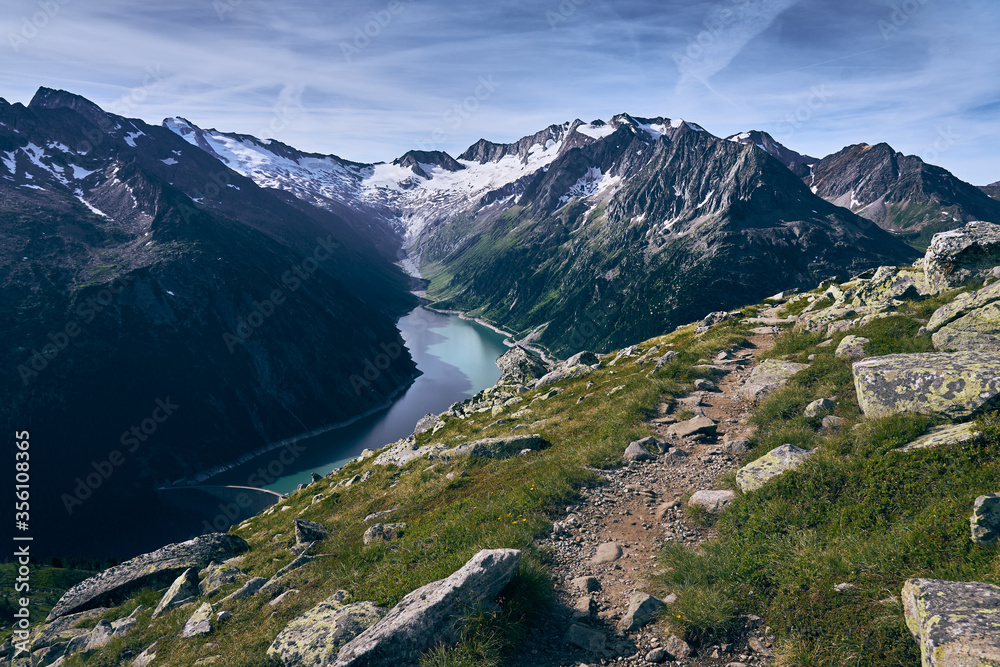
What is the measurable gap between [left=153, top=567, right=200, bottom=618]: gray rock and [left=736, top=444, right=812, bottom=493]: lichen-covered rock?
19.4m

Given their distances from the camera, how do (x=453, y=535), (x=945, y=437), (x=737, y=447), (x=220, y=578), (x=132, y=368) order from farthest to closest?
(x=132, y=368) → (x=220, y=578) → (x=737, y=447) → (x=453, y=535) → (x=945, y=437)

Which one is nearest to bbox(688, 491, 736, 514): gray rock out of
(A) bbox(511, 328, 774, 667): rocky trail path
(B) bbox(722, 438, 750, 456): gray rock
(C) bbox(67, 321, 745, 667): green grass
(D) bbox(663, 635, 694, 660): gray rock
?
(A) bbox(511, 328, 774, 667): rocky trail path

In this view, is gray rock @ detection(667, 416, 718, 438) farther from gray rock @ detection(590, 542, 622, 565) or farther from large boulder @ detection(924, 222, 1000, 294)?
large boulder @ detection(924, 222, 1000, 294)

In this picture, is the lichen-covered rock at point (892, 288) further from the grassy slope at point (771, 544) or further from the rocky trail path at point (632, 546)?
the rocky trail path at point (632, 546)

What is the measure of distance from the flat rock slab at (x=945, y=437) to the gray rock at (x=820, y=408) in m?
3.14

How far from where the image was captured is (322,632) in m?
9.16

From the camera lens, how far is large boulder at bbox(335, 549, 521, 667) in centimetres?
782

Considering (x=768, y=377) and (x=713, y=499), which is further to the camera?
(x=768, y=377)

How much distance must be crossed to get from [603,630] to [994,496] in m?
7.05

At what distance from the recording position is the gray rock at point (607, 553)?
10.5m

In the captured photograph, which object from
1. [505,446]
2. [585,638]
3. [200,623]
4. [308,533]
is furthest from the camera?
[505,446]

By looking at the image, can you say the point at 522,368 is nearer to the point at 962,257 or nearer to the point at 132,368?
the point at 962,257

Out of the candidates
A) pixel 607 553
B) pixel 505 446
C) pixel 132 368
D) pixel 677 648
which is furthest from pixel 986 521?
pixel 132 368

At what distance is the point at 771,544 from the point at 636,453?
6075 millimetres
